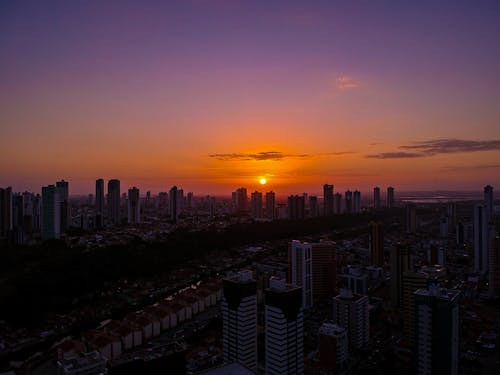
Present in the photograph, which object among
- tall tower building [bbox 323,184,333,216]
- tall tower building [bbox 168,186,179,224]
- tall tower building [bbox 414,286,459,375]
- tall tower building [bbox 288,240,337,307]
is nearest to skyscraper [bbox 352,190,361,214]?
tall tower building [bbox 323,184,333,216]

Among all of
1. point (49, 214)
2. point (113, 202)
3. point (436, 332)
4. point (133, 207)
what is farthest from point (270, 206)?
point (436, 332)

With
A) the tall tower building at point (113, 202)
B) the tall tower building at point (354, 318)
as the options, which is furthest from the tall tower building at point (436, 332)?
the tall tower building at point (113, 202)

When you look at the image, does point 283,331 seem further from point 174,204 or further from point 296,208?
point 174,204

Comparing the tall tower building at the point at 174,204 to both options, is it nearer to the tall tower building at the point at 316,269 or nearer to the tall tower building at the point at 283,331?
the tall tower building at the point at 316,269

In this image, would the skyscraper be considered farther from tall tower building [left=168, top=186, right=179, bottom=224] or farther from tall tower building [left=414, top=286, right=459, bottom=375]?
tall tower building [left=414, top=286, right=459, bottom=375]

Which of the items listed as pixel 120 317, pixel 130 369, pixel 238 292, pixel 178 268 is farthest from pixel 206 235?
pixel 130 369
